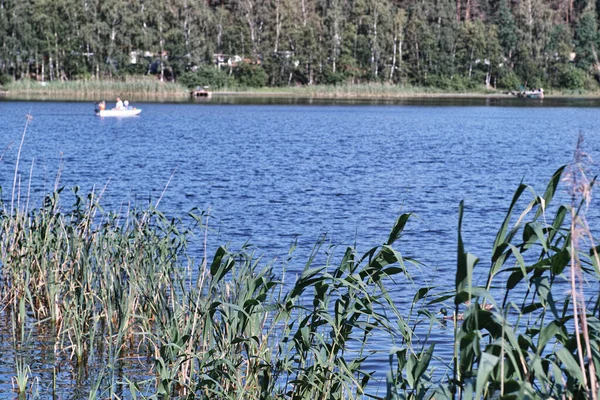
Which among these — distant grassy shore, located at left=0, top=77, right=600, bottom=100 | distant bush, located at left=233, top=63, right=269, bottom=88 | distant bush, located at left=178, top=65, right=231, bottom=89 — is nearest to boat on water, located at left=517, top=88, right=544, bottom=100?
distant grassy shore, located at left=0, top=77, right=600, bottom=100

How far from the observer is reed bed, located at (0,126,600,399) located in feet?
14.6

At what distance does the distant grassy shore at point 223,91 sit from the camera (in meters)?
79.5

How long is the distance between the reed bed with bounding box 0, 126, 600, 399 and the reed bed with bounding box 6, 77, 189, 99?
69.7 meters

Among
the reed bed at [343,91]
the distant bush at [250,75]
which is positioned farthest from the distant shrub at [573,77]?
the distant bush at [250,75]

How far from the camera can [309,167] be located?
96.8 feet

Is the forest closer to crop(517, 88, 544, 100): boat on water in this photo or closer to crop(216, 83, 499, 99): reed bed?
crop(216, 83, 499, 99): reed bed

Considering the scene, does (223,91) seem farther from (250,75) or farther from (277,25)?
(277,25)

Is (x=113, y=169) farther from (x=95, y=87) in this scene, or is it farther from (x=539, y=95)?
(x=539, y=95)

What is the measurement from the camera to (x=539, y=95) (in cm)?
9531

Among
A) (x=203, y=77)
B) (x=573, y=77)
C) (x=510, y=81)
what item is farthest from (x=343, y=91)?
(x=573, y=77)

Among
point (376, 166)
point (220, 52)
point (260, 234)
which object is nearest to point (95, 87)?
point (220, 52)

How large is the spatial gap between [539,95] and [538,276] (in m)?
93.6

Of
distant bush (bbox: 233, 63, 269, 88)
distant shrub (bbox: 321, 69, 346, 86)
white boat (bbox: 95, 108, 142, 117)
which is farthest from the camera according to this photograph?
distant shrub (bbox: 321, 69, 346, 86)

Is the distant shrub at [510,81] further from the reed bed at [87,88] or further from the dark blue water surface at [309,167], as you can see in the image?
the reed bed at [87,88]
